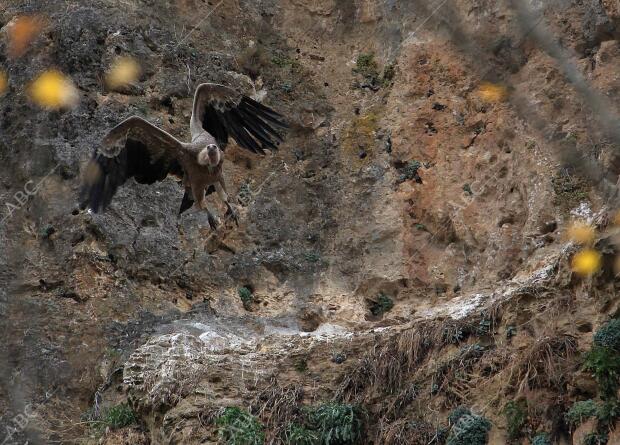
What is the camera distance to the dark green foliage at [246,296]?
13938 millimetres

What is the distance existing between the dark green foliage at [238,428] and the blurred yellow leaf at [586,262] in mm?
3768

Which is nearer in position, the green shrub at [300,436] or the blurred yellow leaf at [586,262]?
the blurred yellow leaf at [586,262]

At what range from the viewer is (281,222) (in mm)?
14891

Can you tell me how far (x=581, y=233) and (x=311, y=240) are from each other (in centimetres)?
487

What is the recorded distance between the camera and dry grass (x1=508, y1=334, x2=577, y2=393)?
9166mm

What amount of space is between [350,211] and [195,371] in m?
4.10

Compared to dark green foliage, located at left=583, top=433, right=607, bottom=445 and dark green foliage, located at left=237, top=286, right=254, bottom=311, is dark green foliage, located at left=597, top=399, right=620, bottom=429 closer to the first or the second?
dark green foliage, located at left=583, top=433, right=607, bottom=445

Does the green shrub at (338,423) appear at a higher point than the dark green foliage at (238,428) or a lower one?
higher

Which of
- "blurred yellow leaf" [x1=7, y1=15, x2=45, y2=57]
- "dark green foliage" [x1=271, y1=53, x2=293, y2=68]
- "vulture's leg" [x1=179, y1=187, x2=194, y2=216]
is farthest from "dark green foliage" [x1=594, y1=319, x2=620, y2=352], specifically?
"blurred yellow leaf" [x1=7, y1=15, x2=45, y2=57]

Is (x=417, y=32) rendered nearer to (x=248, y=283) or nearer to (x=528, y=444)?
(x=248, y=283)

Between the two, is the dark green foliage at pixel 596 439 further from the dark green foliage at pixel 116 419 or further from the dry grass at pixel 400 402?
the dark green foliage at pixel 116 419

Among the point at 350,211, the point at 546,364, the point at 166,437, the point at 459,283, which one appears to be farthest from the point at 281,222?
the point at 546,364

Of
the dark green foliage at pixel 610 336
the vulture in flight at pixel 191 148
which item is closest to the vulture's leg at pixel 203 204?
the vulture in flight at pixel 191 148

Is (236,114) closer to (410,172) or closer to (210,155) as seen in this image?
(210,155)
